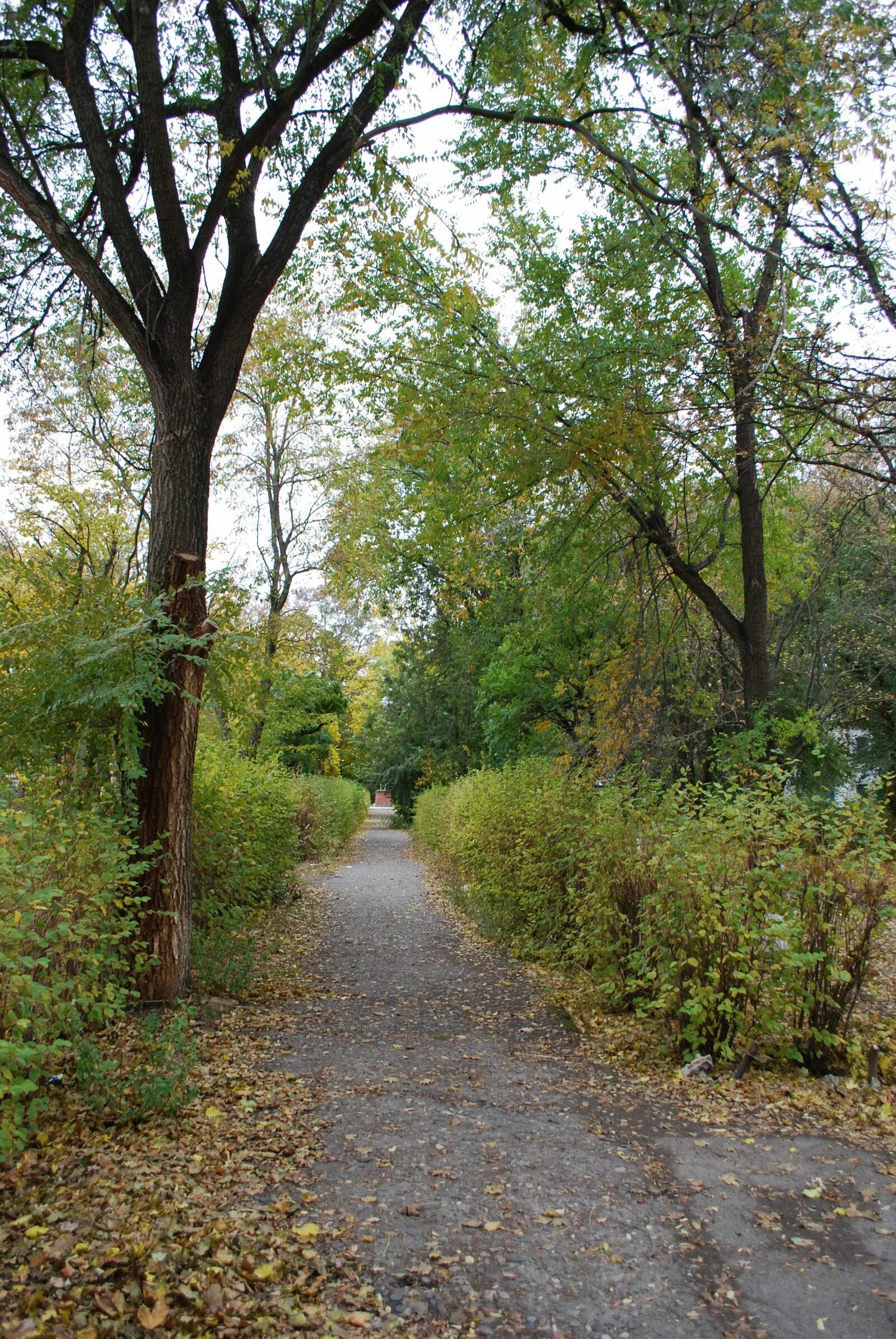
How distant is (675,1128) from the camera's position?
4184 millimetres

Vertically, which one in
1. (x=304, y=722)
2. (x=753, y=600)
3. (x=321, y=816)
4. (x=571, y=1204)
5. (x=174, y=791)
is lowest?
(x=571, y=1204)

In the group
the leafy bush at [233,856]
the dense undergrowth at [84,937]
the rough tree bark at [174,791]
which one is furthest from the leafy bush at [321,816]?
the rough tree bark at [174,791]

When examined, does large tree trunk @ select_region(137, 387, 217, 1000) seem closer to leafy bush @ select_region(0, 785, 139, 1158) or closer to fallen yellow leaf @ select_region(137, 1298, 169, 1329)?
leafy bush @ select_region(0, 785, 139, 1158)

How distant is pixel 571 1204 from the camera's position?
3.39 metres

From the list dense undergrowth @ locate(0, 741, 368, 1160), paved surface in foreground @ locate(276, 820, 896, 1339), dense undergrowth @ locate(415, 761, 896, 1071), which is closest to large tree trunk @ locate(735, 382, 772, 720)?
dense undergrowth @ locate(415, 761, 896, 1071)

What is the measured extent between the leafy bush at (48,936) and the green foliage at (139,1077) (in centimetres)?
17

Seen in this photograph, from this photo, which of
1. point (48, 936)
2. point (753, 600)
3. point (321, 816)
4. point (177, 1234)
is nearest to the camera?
point (177, 1234)

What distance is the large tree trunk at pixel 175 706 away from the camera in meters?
5.56

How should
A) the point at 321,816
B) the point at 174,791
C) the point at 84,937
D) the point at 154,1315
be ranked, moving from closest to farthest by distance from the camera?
1. the point at 154,1315
2. the point at 84,937
3. the point at 174,791
4. the point at 321,816

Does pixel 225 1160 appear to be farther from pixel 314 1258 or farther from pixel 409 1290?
pixel 409 1290

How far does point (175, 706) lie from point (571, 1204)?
3.78m

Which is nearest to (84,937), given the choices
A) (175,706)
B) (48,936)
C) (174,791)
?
(48,936)

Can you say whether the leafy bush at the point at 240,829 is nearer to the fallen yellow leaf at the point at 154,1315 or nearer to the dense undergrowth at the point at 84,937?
the dense undergrowth at the point at 84,937

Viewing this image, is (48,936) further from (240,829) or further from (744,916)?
(240,829)
